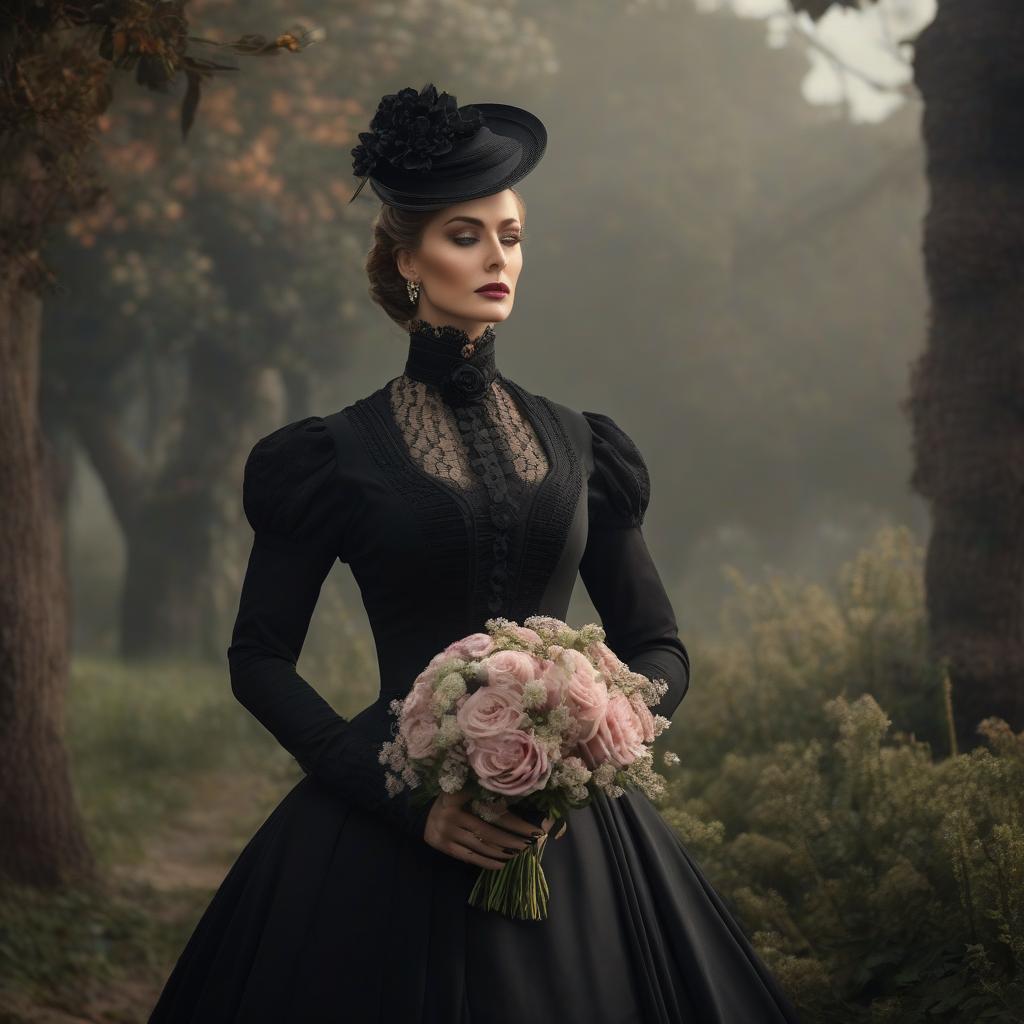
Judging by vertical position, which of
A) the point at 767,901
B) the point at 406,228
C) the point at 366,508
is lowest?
the point at 767,901

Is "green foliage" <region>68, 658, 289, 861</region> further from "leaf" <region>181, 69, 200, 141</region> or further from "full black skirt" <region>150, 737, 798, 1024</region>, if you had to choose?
"full black skirt" <region>150, 737, 798, 1024</region>

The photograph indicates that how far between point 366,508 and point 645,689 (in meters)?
0.77

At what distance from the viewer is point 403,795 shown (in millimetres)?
2908

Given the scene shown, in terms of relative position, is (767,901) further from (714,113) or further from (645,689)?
(714,113)

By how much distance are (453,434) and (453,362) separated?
0.19 meters

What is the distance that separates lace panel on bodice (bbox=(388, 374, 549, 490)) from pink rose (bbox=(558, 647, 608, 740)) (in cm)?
64

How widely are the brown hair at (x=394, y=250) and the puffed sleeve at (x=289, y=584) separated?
44cm

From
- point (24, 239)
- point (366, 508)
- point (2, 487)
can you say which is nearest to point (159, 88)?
point (24, 239)

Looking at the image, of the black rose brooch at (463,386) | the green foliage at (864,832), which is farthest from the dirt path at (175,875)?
the black rose brooch at (463,386)

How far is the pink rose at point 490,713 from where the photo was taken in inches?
105

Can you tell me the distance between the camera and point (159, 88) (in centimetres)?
455

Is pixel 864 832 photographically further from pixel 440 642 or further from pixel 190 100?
pixel 190 100

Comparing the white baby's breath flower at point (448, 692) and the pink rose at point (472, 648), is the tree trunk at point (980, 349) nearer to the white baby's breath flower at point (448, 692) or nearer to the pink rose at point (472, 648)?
the pink rose at point (472, 648)

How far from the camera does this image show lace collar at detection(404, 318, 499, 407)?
3365 millimetres
